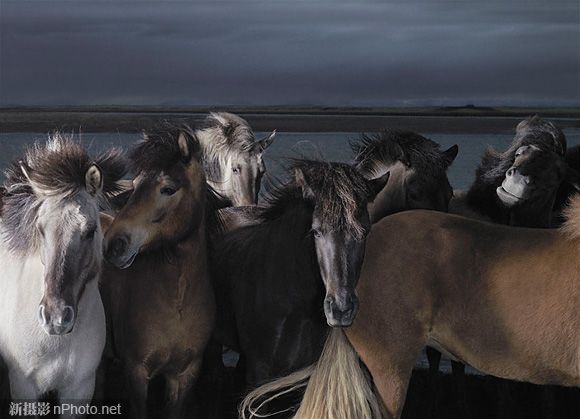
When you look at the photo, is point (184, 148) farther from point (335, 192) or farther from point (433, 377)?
point (433, 377)

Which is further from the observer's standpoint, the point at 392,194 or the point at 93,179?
the point at 392,194

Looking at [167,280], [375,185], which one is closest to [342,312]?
[375,185]

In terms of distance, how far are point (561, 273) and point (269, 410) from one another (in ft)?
5.12

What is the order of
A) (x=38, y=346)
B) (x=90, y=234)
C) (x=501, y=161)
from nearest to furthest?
(x=90, y=234)
(x=38, y=346)
(x=501, y=161)

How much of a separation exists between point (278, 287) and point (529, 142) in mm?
2076

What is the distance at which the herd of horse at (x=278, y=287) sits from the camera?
161 inches

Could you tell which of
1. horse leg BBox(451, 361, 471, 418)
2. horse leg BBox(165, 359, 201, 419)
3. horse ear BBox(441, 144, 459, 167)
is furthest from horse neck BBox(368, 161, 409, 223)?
horse leg BBox(165, 359, 201, 419)

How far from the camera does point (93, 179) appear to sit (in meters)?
4.09

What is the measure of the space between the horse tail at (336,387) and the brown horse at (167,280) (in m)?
0.39

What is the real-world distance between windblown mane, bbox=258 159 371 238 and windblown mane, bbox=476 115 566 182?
183cm

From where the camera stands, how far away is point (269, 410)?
4.82 m

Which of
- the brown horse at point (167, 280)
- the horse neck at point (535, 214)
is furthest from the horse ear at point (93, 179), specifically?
the horse neck at point (535, 214)

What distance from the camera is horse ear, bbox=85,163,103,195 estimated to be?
407cm

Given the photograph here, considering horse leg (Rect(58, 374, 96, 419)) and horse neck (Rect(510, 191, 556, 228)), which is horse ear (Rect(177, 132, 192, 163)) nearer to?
horse leg (Rect(58, 374, 96, 419))
